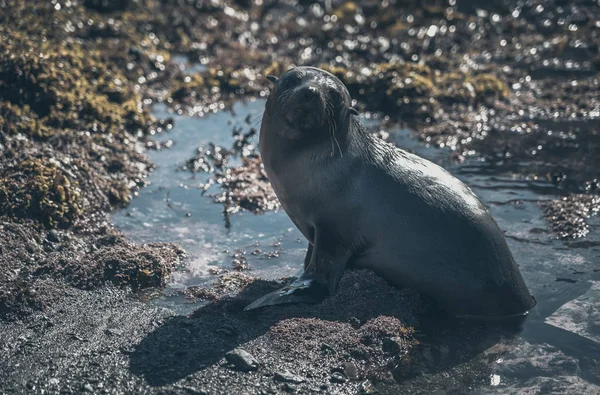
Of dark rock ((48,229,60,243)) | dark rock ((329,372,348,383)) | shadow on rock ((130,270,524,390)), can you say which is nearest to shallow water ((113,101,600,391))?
shadow on rock ((130,270,524,390))

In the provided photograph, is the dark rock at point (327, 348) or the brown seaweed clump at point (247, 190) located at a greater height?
the brown seaweed clump at point (247, 190)

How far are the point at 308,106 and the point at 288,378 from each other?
2557 mm

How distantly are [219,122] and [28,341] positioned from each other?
659 centimetres

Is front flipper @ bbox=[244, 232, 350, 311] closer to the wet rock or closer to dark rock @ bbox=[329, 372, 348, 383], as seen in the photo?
dark rock @ bbox=[329, 372, 348, 383]

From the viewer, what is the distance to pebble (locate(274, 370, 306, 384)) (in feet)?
20.7

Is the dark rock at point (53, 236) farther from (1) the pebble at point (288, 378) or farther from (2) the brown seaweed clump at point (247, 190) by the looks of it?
(1) the pebble at point (288, 378)

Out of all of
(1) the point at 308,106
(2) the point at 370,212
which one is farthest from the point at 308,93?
(2) the point at 370,212

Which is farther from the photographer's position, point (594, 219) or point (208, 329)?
point (594, 219)

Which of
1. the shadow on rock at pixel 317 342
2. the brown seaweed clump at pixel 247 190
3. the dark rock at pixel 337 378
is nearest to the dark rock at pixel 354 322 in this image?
the shadow on rock at pixel 317 342

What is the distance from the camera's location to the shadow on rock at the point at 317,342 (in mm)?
6434

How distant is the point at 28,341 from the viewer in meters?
6.68

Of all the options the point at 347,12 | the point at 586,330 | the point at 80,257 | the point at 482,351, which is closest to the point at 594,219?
the point at 586,330

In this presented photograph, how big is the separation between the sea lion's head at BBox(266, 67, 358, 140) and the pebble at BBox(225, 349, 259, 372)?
227 centimetres

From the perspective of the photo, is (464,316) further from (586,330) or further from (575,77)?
(575,77)
